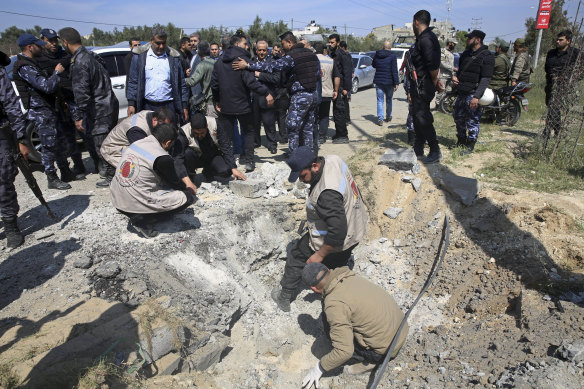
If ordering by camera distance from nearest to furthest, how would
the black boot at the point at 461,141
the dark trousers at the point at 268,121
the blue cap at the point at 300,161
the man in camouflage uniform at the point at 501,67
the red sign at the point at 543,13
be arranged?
the blue cap at the point at 300,161, the black boot at the point at 461,141, the dark trousers at the point at 268,121, the man in camouflage uniform at the point at 501,67, the red sign at the point at 543,13

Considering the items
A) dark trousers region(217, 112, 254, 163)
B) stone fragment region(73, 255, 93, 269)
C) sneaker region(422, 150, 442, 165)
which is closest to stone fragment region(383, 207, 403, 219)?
sneaker region(422, 150, 442, 165)

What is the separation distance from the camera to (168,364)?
271cm

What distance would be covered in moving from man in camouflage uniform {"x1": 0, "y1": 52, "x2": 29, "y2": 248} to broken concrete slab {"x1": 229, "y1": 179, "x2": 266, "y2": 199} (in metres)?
2.39

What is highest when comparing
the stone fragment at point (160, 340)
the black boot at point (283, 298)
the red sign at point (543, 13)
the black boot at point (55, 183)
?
the red sign at point (543, 13)

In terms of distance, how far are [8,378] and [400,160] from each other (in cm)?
463

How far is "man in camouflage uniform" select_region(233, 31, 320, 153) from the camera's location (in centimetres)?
494

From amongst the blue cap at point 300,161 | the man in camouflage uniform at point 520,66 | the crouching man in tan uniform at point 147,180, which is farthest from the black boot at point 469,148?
the crouching man in tan uniform at point 147,180

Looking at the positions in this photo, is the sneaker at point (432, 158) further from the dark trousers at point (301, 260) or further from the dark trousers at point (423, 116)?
the dark trousers at point (301, 260)

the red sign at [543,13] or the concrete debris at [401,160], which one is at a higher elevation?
the red sign at [543,13]

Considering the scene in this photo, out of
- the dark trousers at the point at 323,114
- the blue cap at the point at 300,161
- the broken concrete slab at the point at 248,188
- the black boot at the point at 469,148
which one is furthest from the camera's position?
the dark trousers at the point at 323,114

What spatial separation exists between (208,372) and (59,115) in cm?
416

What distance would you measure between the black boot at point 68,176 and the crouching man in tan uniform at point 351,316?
4.29m

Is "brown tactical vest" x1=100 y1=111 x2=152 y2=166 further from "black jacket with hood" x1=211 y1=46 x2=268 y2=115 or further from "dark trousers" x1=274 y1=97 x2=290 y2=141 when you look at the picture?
"dark trousers" x1=274 y1=97 x2=290 y2=141

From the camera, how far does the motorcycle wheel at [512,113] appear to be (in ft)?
24.9
